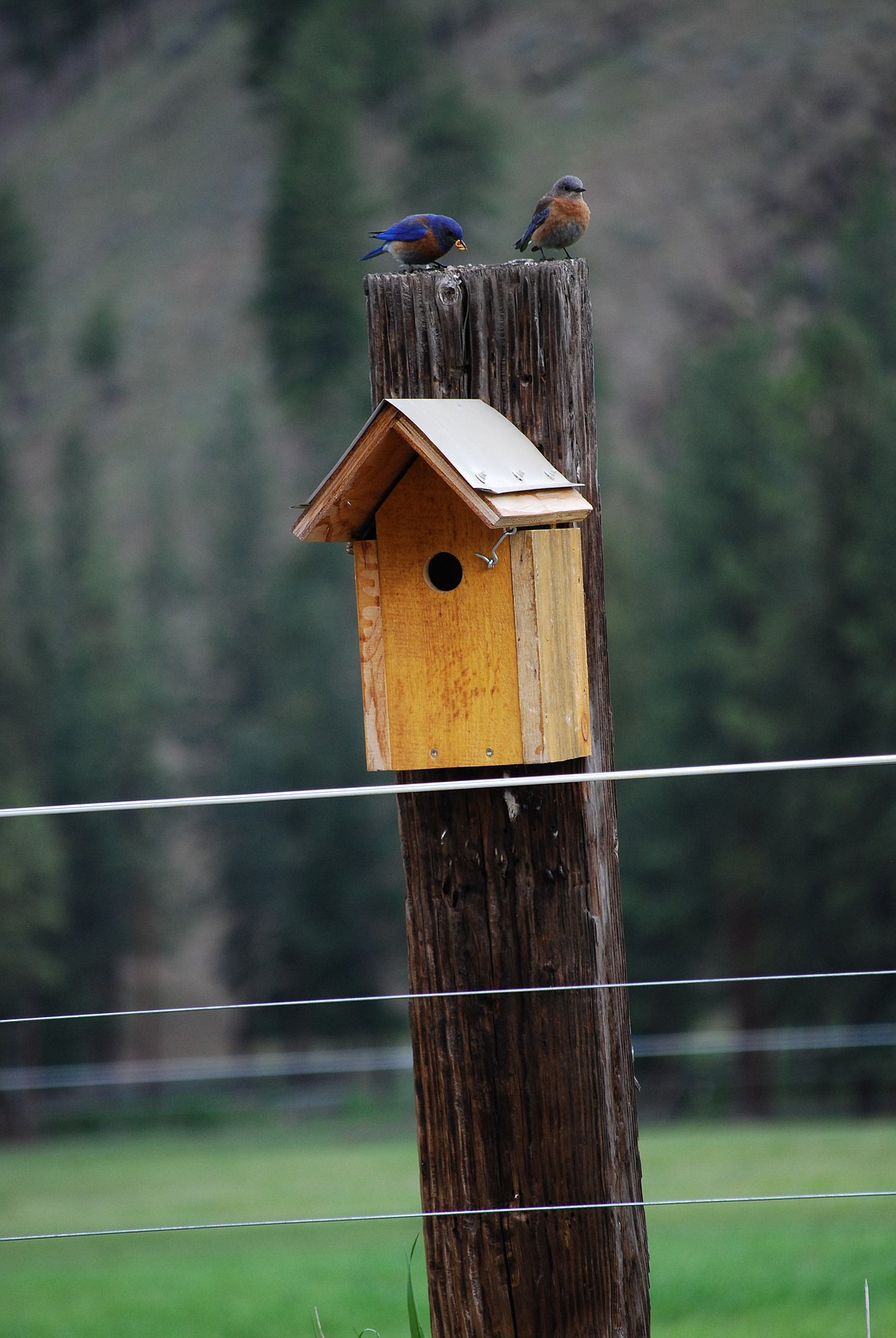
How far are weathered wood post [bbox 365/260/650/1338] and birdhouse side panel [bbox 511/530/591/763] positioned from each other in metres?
0.08

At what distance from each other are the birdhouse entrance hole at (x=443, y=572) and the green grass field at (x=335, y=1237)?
376 centimetres

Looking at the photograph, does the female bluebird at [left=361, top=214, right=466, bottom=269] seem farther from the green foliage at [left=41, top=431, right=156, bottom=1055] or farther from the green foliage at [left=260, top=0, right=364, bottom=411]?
the green foliage at [left=260, top=0, right=364, bottom=411]

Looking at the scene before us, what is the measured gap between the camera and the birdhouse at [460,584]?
2719 mm

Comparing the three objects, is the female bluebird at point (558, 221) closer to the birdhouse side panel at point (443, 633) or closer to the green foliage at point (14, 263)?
the birdhouse side panel at point (443, 633)

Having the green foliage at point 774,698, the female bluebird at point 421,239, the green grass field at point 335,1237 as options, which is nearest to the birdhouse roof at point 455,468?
the female bluebird at point 421,239

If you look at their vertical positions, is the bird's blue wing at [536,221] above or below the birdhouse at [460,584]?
above

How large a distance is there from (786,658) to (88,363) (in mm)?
31272

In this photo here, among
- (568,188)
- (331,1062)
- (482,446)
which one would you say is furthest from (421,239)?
(331,1062)

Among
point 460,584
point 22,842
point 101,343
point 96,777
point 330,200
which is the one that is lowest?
point 22,842

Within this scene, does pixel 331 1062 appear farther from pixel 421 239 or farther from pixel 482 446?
pixel 482 446

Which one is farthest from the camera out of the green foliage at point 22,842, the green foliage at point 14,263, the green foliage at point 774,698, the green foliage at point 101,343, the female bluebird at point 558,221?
the green foliage at point 101,343

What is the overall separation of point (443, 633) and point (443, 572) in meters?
0.15

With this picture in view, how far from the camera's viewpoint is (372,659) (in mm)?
2973

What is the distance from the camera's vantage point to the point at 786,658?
25.5m
